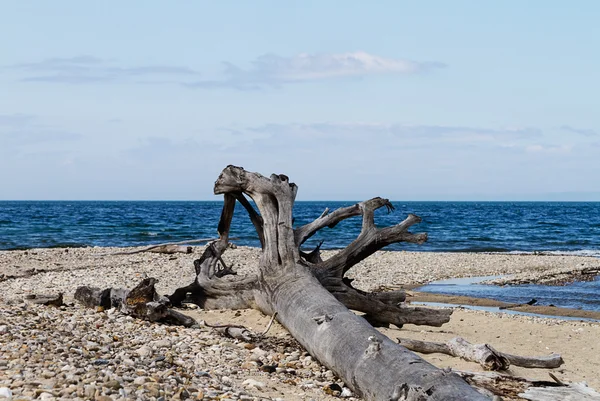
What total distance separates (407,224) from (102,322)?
4287 mm

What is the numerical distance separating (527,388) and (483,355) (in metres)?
1.06

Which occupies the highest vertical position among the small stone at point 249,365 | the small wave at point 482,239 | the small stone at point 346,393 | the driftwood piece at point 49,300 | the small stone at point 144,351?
the driftwood piece at point 49,300

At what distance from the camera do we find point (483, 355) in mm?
7281

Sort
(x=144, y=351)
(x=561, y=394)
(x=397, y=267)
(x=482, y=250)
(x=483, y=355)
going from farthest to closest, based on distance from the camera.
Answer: (x=482, y=250) < (x=397, y=267) < (x=483, y=355) < (x=144, y=351) < (x=561, y=394)

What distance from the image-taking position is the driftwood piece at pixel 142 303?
8430 millimetres

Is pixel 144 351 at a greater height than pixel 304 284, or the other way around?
pixel 304 284

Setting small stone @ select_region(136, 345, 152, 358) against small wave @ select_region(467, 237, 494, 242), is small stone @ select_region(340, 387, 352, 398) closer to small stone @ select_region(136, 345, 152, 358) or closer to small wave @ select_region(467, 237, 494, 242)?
small stone @ select_region(136, 345, 152, 358)

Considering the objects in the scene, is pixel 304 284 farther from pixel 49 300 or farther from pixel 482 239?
pixel 482 239

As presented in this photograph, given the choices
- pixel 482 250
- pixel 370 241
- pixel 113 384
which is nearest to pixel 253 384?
pixel 113 384

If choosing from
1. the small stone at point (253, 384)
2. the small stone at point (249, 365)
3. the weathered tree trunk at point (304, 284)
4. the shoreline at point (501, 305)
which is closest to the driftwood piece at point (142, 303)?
the weathered tree trunk at point (304, 284)

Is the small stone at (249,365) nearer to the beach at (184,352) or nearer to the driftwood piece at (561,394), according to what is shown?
the beach at (184,352)

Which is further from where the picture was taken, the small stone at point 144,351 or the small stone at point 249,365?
the small stone at point 249,365

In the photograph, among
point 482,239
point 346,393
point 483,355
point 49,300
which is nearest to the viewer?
point 346,393

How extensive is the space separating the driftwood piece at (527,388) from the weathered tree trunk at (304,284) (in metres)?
0.99
